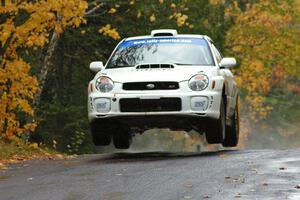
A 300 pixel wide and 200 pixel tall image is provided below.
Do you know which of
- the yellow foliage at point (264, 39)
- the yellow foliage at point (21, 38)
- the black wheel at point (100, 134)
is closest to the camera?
the black wheel at point (100, 134)

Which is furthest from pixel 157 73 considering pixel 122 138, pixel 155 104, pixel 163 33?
pixel 122 138

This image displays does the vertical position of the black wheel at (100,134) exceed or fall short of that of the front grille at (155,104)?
it falls short

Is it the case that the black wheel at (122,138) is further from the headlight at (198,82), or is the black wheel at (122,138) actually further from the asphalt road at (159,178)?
the headlight at (198,82)

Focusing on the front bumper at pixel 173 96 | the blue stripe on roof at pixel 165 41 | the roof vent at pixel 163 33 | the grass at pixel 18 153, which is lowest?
the grass at pixel 18 153

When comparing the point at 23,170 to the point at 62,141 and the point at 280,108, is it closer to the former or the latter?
the point at 62,141

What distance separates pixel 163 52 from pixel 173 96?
164 centimetres

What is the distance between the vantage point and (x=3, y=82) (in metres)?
17.2

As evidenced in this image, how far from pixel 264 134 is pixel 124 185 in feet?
176

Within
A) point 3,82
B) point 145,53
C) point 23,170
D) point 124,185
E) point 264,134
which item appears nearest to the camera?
point 124,185

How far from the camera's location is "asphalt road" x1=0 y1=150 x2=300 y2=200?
846 centimetres

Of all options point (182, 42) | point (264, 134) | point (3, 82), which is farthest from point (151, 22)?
point (264, 134)

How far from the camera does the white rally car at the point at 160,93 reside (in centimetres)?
1285

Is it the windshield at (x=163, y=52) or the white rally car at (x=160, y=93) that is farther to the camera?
the windshield at (x=163, y=52)

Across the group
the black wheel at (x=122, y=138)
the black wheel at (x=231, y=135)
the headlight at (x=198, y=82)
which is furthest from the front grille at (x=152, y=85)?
the black wheel at (x=231, y=135)
